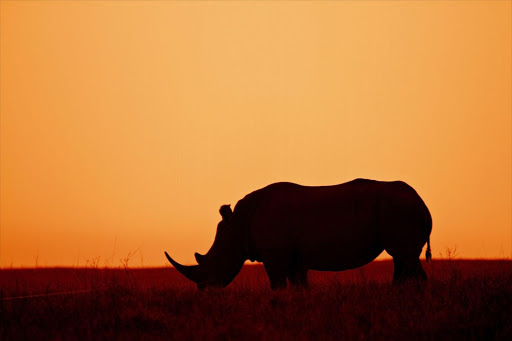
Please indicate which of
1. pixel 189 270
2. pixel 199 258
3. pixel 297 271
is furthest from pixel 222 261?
pixel 297 271

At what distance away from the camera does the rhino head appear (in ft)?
36.4

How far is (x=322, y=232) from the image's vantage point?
10180mm

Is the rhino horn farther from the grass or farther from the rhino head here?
the grass

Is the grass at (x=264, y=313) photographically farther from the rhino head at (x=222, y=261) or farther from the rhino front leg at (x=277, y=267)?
the rhino head at (x=222, y=261)

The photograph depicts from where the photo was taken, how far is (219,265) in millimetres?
11141

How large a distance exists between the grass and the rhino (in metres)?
1.31

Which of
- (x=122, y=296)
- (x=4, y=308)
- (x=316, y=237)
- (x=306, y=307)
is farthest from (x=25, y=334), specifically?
(x=316, y=237)

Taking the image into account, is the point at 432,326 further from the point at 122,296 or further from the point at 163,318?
the point at 122,296

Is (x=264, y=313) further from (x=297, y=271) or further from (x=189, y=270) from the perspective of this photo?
(x=189, y=270)

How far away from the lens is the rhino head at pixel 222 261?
1111 centimetres

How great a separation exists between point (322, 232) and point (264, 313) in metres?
3.36

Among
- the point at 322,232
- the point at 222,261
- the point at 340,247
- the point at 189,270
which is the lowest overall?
the point at 189,270

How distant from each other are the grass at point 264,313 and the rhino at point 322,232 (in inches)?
51.5

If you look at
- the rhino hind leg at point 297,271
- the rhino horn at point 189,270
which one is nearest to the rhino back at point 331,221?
the rhino hind leg at point 297,271
